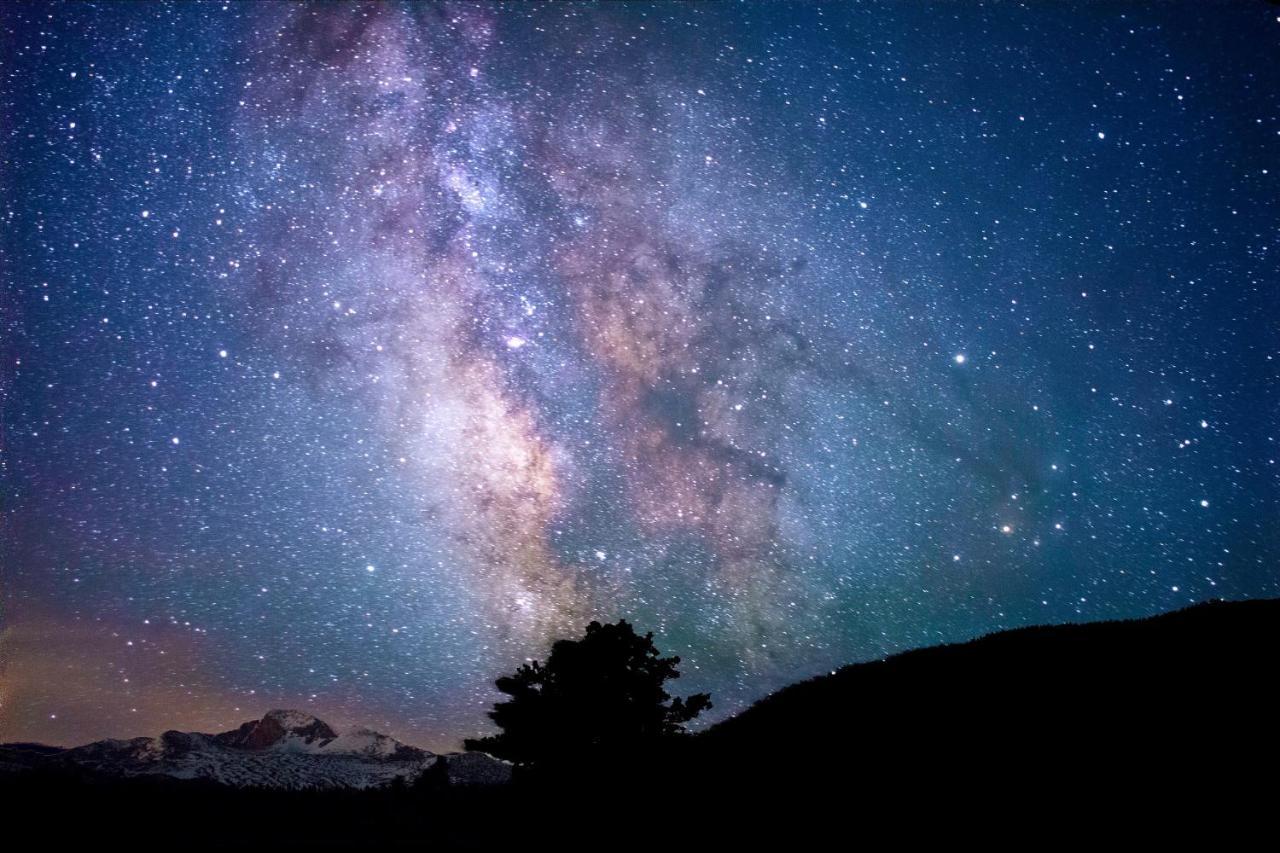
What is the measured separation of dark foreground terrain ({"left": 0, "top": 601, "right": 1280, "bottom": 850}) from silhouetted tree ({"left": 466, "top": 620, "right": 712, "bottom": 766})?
22.5 feet

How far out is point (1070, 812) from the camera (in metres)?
7.39

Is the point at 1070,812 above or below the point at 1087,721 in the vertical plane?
below

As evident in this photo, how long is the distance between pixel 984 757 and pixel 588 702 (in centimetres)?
1853

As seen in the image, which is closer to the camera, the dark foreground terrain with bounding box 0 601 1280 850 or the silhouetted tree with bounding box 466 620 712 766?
the dark foreground terrain with bounding box 0 601 1280 850

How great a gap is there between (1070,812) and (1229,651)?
5.50m

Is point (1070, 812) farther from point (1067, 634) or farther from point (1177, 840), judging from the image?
point (1067, 634)

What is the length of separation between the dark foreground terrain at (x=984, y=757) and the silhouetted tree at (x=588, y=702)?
687 cm

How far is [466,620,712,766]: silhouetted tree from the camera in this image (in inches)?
932

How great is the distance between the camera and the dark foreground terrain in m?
7.43

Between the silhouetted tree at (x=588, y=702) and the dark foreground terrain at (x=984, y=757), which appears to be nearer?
the dark foreground terrain at (x=984, y=757)

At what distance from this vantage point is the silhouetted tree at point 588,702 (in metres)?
23.7

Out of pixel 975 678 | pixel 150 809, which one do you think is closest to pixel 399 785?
pixel 150 809

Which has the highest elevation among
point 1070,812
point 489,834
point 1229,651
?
point 1229,651

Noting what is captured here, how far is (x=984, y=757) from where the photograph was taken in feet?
29.5
